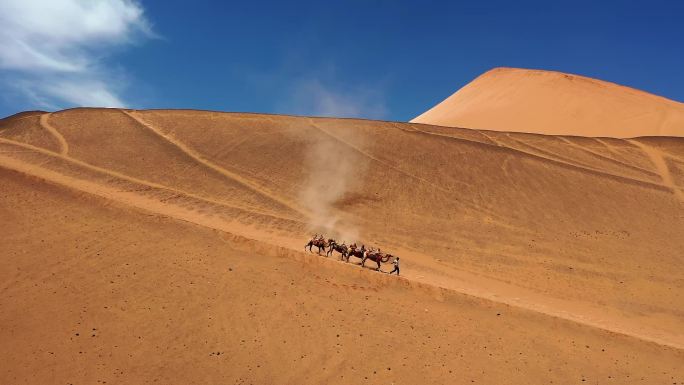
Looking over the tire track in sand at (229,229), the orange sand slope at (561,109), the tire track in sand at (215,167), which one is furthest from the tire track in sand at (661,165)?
the tire track in sand at (215,167)

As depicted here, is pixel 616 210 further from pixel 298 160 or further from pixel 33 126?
pixel 33 126

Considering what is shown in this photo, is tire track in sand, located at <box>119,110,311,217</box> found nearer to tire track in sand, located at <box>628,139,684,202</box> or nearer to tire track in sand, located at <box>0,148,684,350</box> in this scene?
tire track in sand, located at <box>0,148,684,350</box>

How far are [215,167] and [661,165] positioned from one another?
27.2 m

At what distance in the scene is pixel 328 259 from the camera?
51.2 feet

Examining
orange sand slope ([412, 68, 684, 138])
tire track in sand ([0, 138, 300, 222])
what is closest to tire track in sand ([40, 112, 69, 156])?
tire track in sand ([0, 138, 300, 222])

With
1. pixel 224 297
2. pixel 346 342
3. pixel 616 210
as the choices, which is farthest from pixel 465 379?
pixel 616 210

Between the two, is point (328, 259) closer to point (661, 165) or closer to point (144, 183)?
point (144, 183)

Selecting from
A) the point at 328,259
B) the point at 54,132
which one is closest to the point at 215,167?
the point at 54,132

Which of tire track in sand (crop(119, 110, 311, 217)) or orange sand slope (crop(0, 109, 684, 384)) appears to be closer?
orange sand slope (crop(0, 109, 684, 384))

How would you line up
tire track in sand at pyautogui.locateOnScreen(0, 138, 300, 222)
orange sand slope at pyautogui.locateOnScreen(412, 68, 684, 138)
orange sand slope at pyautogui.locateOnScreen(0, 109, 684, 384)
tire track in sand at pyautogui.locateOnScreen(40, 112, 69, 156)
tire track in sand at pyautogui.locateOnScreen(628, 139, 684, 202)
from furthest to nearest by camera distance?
1. orange sand slope at pyautogui.locateOnScreen(412, 68, 684, 138)
2. tire track in sand at pyautogui.locateOnScreen(628, 139, 684, 202)
3. tire track in sand at pyautogui.locateOnScreen(40, 112, 69, 156)
4. tire track in sand at pyautogui.locateOnScreen(0, 138, 300, 222)
5. orange sand slope at pyautogui.locateOnScreen(0, 109, 684, 384)

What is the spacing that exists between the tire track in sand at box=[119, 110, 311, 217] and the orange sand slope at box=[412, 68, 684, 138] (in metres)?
28.8

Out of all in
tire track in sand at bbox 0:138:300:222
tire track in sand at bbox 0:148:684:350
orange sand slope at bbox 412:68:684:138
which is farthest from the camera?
orange sand slope at bbox 412:68:684:138

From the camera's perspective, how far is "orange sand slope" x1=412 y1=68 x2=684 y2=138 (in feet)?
146

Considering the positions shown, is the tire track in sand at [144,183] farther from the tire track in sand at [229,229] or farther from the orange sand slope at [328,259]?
the tire track in sand at [229,229]
